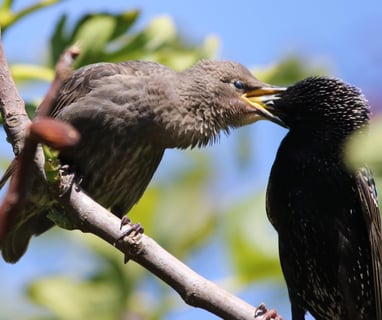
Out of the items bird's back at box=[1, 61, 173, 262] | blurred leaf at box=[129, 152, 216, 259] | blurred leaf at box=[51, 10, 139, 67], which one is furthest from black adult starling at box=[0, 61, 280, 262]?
blurred leaf at box=[51, 10, 139, 67]

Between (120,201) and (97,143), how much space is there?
39 centimetres

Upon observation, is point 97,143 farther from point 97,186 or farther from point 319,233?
point 319,233

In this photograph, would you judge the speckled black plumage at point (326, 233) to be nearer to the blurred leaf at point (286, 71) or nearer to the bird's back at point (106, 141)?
the blurred leaf at point (286, 71)

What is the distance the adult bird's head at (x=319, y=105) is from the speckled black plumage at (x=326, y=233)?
0.11 metres

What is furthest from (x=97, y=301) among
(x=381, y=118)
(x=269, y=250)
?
(x=381, y=118)

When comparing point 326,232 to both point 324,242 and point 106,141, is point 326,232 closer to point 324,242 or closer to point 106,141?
point 324,242

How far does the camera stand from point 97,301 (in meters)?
3.38

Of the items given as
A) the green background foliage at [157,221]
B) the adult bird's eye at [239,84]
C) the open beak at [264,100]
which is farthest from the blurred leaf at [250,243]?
the adult bird's eye at [239,84]

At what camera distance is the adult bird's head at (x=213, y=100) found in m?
3.64

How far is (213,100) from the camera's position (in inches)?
149

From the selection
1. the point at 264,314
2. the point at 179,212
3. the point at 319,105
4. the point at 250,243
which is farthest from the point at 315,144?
the point at 264,314

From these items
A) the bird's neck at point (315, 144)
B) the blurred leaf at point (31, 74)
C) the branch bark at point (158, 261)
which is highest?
the bird's neck at point (315, 144)

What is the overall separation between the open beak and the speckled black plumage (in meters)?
0.23

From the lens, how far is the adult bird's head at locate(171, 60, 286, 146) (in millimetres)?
3643
